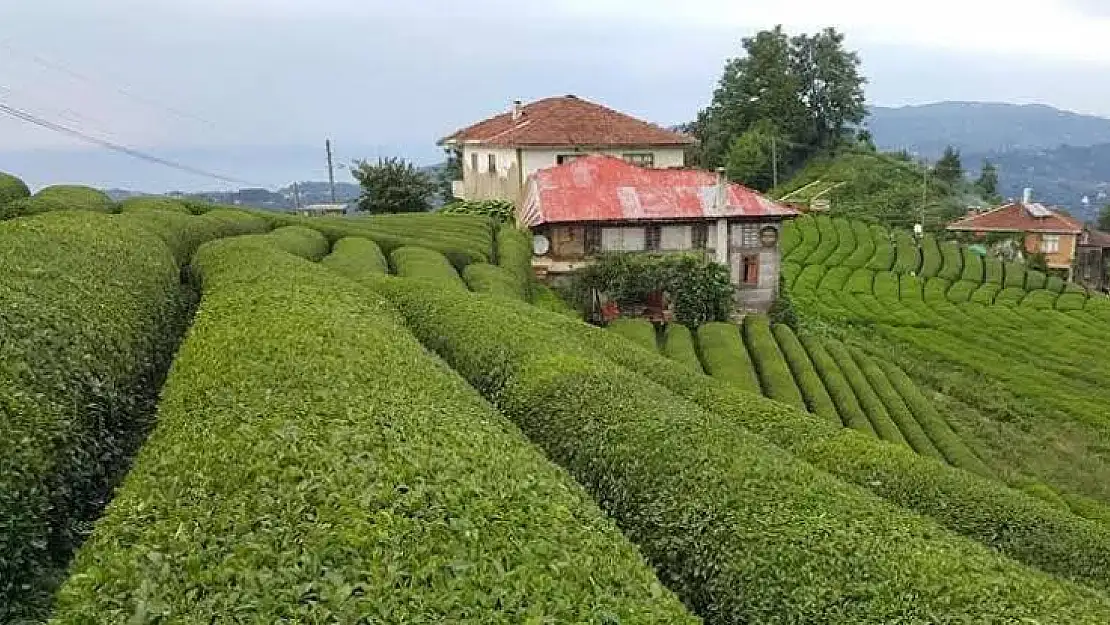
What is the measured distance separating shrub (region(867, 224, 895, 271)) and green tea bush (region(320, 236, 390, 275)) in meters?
29.3

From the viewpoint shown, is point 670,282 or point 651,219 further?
point 651,219

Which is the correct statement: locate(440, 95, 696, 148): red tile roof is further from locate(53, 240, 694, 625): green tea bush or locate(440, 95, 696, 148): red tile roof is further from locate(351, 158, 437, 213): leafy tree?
locate(53, 240, 694, 625): green tea bush

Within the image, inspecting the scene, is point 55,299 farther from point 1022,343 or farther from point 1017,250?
point 1017,250

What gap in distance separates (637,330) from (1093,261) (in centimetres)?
4751

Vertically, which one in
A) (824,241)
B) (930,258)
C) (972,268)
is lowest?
(972,268)

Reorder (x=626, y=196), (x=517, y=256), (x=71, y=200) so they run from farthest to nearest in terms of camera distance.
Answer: (x=626, y=196)
(x=517, y=256)
(x=71, y=200)

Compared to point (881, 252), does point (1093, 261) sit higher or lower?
lower

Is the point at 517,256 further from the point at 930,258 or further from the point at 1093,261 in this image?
the point at 1093,261

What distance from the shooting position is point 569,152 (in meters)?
38.8

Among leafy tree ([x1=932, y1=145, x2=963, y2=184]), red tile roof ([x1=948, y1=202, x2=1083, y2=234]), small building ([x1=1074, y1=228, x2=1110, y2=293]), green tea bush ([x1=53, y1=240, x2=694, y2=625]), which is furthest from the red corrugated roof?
leafy tree ([x1=932, y1=145, x2=963, y2=184])

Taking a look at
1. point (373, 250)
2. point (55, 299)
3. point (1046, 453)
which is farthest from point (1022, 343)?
point (55, 299)

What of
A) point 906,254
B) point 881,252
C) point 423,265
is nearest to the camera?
point 423,265

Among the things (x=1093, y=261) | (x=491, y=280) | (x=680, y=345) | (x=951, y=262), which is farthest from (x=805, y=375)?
(x=1093, y=261)

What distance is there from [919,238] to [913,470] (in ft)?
148
